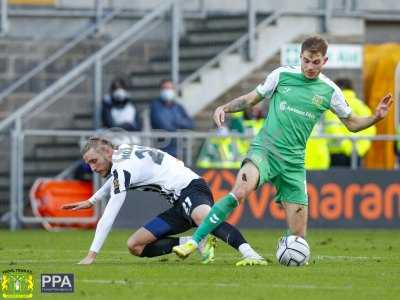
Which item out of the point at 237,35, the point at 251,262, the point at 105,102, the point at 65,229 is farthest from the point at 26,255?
the point at 237,35

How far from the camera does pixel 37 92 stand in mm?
25984

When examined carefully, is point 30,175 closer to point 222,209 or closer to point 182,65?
point 182,65

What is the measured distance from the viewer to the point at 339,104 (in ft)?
48.2

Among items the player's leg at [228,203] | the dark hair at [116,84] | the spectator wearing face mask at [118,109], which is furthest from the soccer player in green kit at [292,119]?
the dark hair at [116,84]

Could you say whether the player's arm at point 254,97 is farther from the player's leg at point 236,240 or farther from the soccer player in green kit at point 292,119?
the player's leg at point 236,240

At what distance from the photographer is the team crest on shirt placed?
48.0ft

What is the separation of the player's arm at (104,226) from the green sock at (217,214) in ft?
2.97

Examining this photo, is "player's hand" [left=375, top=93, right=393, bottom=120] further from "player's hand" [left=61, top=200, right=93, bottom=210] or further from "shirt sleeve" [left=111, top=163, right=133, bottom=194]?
"player's hand" [left=61, top=200, right=93, bottom=210]

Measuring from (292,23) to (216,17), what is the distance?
4.65 feet

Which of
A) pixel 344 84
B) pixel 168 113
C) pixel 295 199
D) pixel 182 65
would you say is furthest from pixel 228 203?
pixel 182 65

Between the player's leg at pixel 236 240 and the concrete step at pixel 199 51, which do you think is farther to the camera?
the concrete step at pixel 199 51

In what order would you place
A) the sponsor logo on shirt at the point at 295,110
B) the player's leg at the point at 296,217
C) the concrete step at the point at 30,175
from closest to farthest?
the sponsor logo on shirt at the point at 295,110 → the player's leg at the point at 296,217 → the concrete step at the point at 30,175

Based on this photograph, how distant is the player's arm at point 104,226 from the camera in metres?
14.3

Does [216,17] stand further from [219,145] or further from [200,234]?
[200,234]
